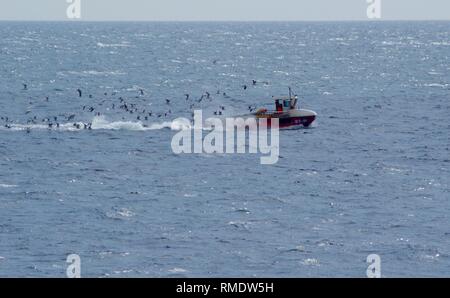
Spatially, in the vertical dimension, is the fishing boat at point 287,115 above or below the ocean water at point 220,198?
above

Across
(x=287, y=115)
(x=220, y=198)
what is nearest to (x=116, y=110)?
(x=287, y=115)

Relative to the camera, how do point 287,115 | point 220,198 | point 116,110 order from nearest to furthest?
point 220,198 → point 287,115 → point 116,110

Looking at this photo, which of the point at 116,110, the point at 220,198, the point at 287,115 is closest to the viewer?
the point at 220,198

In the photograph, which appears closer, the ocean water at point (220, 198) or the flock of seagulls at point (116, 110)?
the ocean water at point (220, 198)

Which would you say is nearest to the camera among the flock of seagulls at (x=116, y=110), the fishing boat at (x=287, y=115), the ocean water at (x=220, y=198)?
the ocean water at (x=220, y=198)

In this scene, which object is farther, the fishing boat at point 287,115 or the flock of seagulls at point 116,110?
the flock of seagulls at point 116,110

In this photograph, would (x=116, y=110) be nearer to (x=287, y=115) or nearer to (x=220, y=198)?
(x=287, y=115)

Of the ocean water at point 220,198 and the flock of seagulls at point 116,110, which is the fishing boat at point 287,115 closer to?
the ocean water at point 220,198

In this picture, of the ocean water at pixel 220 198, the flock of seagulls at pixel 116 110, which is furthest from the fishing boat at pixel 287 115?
the flock of seagulls at pixel 116 110

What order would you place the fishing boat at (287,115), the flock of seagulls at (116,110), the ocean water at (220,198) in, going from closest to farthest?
the ocean water at (220,198)
the fishing boat at (287,115)
the flock of seagulls at (116,110)
